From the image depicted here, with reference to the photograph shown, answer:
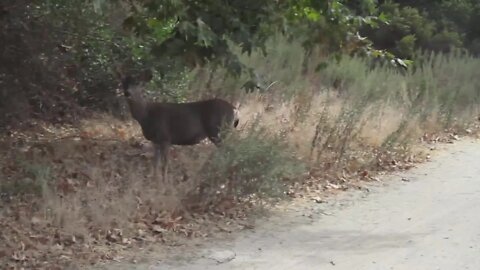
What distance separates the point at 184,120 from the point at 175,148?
131 cm

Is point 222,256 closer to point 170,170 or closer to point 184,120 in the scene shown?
point 170,170

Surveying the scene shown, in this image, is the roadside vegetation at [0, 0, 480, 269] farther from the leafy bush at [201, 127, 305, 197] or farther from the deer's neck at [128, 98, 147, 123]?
the deer's neck at [128, 98, 147, 123]

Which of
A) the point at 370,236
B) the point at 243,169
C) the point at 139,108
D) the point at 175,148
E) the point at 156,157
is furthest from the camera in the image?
the point at 175,148

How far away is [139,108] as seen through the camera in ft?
31.1

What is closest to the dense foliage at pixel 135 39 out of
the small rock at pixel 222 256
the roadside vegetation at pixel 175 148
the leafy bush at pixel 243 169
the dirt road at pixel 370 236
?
the roadside vegetation at pixel 175 148

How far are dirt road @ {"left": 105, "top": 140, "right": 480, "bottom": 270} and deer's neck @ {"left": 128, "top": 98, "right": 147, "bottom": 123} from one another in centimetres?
222

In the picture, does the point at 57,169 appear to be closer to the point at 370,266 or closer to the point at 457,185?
the point at 370,266

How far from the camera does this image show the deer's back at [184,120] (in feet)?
31.3

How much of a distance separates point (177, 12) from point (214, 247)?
2.47 m

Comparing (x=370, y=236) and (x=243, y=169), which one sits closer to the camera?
(x=370, y=236)

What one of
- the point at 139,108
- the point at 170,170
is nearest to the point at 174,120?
the point at 139,108

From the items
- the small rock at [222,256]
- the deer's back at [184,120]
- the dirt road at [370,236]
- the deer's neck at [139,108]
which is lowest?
the dirt road at [370,236]

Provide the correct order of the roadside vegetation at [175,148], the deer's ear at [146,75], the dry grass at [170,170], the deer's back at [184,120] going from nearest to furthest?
the dry grass at [170,170] < the roadside vegetation at [175,148] < the deer's back at [184,120] < the deer's ear at [146,75]

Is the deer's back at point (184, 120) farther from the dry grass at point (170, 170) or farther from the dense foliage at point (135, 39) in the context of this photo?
the dense foliage at point (135, 39)
